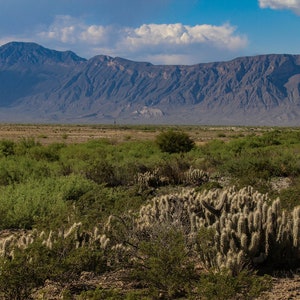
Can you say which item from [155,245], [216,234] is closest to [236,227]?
[216,234]

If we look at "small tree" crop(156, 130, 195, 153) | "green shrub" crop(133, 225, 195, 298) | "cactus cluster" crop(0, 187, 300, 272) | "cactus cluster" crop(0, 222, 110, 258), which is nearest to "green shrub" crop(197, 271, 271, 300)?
"green shrub" crop(133, 225, 195, 298)

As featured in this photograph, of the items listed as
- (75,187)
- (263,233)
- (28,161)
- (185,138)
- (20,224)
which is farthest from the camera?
(185,138)

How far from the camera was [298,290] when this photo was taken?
6.27 meters

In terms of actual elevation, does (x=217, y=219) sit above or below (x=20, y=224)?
above

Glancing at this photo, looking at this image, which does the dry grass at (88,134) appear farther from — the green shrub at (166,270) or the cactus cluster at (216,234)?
the green shrub at (166,270)

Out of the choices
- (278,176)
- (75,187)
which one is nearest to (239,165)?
(278,176)

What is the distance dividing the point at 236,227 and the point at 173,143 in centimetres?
2247

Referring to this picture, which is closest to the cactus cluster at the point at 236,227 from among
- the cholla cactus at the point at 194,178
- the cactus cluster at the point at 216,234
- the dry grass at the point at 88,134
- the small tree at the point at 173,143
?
the cactus cluster at the point at 216,234

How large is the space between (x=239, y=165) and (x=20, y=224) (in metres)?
9.87

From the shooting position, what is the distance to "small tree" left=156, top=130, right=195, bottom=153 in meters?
29.6

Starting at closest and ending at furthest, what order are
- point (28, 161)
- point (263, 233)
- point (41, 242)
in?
1. point (41, 242)
2. point (263, 233)
3. point (28, 161)

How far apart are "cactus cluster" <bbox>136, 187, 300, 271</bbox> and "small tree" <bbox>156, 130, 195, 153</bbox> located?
20.7 meters

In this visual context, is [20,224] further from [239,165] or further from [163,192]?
[239,165]

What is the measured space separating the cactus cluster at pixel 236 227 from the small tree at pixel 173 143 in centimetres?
2069
